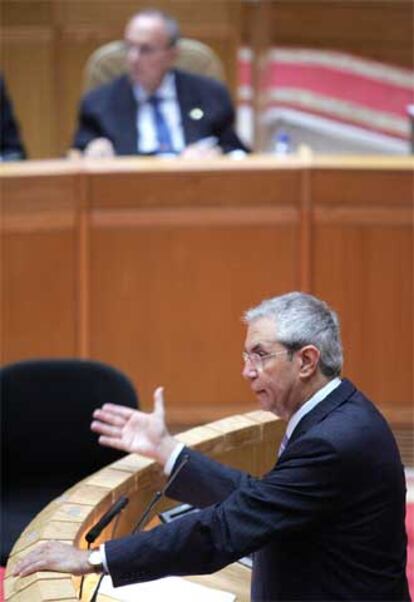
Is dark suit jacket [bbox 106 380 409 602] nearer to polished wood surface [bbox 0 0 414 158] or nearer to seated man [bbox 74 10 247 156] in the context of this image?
seated man [bbox 74 10 247 156]

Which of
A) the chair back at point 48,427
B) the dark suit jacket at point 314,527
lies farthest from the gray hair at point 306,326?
the chair back at point 48,427

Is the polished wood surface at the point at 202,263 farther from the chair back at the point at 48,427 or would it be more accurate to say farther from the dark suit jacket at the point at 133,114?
the chair back at the point at 48,427

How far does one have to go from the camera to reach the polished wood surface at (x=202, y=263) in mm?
5820

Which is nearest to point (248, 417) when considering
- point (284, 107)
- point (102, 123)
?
point (102, 123)

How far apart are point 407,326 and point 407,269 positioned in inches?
8.9

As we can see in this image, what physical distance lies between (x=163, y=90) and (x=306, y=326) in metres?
3.71

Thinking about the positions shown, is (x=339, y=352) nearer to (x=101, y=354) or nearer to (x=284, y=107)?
(x=101, y=354)

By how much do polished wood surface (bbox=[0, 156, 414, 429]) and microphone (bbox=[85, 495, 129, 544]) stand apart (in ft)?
7.87

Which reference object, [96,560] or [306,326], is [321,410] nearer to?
[306,326]

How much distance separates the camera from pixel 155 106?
6633mm

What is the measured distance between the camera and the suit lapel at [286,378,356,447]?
10.0 feet

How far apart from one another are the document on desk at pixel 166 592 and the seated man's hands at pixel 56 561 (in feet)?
0.84

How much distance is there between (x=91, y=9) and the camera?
831 cm

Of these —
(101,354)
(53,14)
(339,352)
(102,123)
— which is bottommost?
(101,354)
